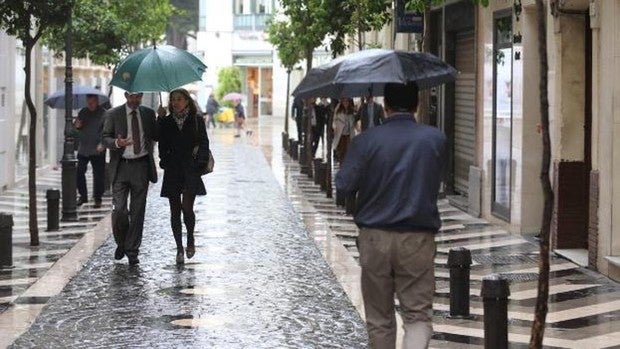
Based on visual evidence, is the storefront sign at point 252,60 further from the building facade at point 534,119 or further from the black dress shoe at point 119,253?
the black dress shoe at point 119,253

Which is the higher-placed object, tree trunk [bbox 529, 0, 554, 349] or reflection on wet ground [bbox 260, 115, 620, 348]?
tree trunk [bbox 529, 0, 554, 349]

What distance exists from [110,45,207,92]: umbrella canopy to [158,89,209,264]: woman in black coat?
27cm

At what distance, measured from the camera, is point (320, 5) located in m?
27.0

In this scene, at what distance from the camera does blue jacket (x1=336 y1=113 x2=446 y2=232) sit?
791 centimetres

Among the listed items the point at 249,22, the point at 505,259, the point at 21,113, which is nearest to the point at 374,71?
the point at 505,259

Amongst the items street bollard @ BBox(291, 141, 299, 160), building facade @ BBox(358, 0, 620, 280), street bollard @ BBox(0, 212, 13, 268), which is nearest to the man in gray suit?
street bollard @ BBox(0, 212, 13, 268)

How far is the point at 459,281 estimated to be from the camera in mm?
11352

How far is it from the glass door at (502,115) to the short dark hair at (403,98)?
11408mm

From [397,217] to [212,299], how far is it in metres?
4.75

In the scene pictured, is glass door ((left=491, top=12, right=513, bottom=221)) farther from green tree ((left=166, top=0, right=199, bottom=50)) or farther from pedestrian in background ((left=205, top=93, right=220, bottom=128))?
green tree ((left=166, top=0, right=199, bottom=50))

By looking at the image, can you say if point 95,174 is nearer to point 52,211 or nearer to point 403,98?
point 52,211

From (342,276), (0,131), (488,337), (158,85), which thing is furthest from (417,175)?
(0,131)

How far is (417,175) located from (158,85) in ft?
23.0

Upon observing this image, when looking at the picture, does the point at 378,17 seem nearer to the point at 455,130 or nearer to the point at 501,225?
the point at 455,130
